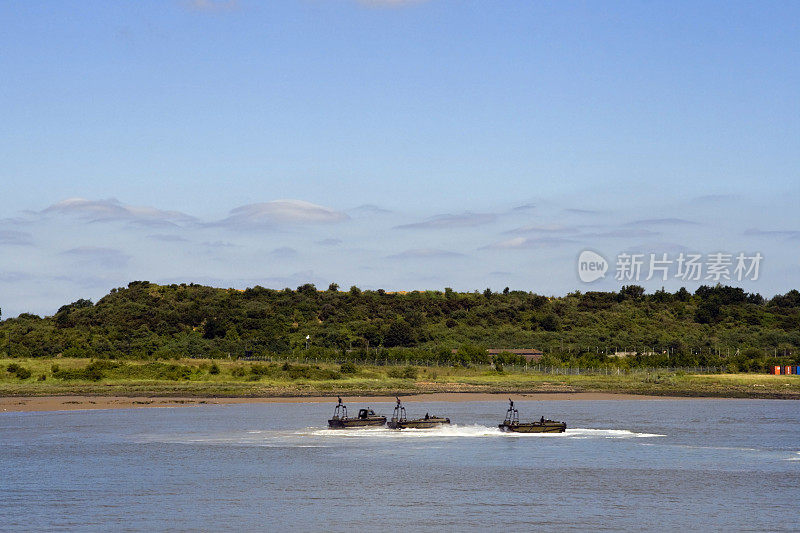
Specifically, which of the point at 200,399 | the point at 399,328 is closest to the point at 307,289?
the point at 399,328

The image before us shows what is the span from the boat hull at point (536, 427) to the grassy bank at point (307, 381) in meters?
40.7

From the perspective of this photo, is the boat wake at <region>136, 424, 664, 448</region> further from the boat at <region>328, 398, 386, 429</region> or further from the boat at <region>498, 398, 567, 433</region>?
the boat at <region>328, 398, 386, 429</region>

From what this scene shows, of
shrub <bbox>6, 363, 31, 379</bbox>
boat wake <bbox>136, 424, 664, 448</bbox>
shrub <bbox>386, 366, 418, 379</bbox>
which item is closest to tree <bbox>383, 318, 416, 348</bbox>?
shrub <bbox>386, 366, 418, 379</bbox>

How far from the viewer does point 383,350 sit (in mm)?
131125

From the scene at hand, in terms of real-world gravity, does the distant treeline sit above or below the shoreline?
above

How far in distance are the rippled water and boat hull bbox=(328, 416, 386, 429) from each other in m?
0.95

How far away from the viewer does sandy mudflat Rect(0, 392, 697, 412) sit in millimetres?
83250

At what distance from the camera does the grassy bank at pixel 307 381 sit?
9988 centimetres

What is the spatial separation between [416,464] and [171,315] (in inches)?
4418

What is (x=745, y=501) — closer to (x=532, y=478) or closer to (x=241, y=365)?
(x=532, y=478)

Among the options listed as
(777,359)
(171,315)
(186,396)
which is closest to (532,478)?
(186,396)

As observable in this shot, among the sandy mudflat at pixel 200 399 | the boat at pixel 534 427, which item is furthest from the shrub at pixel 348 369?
the boat at pixel 534 427

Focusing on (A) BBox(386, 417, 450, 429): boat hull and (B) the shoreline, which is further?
(B) the shoreline

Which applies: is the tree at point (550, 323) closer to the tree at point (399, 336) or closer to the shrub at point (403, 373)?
the tree at point (399, 336)
